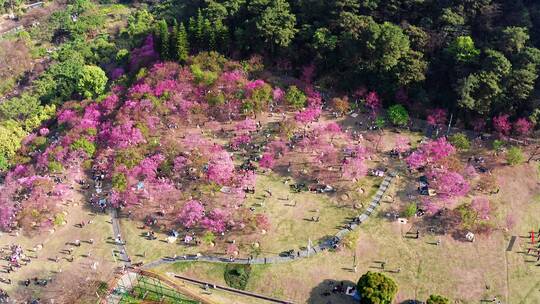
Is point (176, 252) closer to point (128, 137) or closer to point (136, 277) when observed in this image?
point (136, 277)

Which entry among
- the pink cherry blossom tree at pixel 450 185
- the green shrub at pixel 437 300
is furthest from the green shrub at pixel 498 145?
the green shrub at pixel 437 300

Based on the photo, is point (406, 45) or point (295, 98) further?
point (295, 98)

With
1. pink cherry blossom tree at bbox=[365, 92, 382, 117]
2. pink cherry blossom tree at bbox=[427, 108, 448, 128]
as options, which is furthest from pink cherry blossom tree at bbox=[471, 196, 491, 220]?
pink cherry blossom tree at bbox=[365, 92, 382, 117]

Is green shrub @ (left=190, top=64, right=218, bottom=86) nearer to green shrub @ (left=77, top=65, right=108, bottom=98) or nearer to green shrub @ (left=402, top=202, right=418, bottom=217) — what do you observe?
green shrub @ (left=77, top=65, right=108, bottom=98)

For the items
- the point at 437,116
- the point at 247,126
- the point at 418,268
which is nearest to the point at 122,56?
the point at 247,126

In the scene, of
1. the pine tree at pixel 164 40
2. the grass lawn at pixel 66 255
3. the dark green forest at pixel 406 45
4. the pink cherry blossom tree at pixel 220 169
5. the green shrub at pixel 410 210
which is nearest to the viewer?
the grass lawn at pixel 66 255

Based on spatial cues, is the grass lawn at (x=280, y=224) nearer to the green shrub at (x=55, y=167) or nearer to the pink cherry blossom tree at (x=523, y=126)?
the green shrub at (x=55, y=167)

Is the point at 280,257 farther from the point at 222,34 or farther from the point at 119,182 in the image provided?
the point at 222,34
